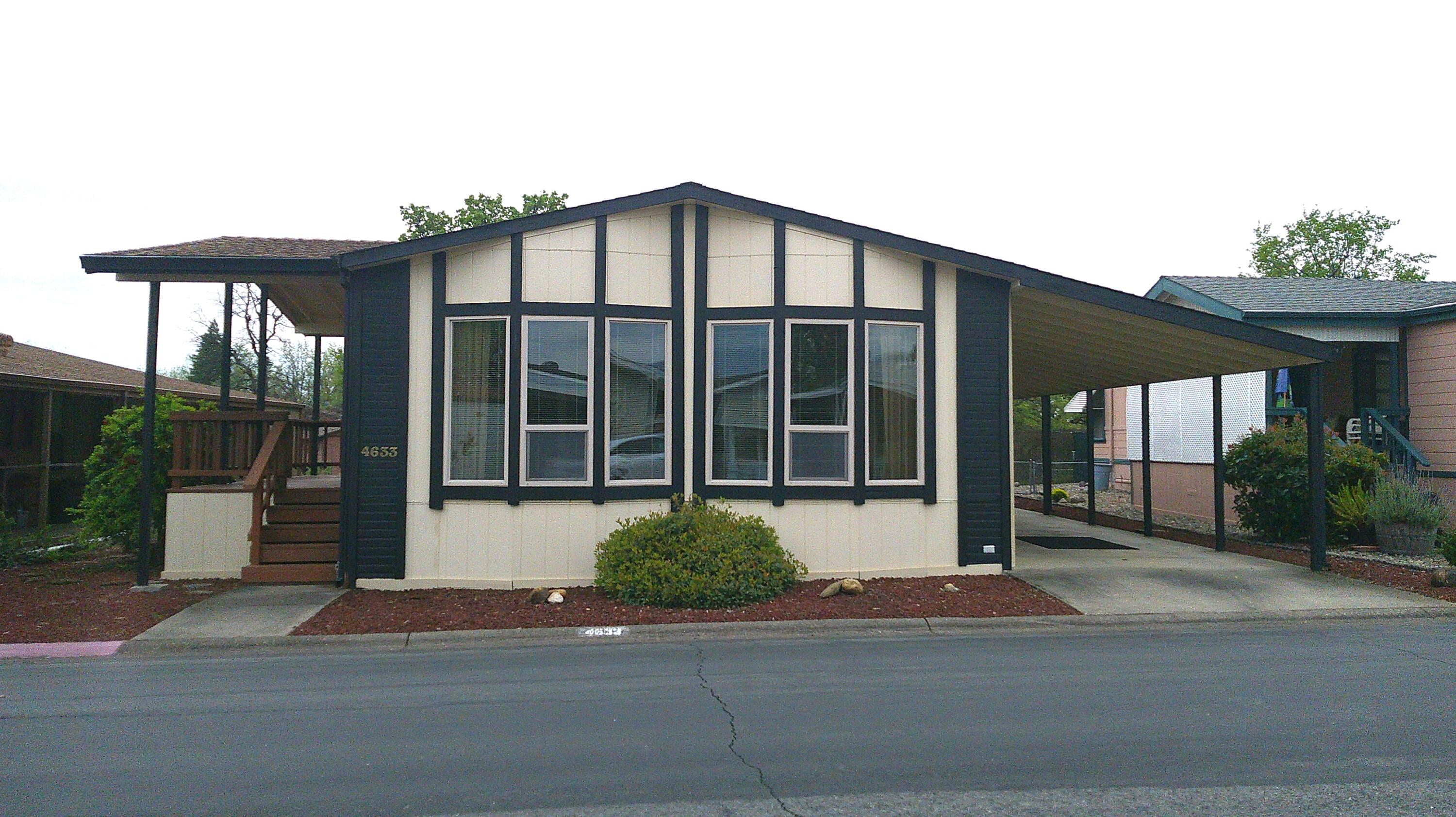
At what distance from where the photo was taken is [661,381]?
11023 millimetres

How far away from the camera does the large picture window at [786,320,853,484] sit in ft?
A: 36.4

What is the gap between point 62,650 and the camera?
8.34 meters

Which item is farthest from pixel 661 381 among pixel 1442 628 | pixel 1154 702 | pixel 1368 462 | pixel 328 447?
pixel 328 447

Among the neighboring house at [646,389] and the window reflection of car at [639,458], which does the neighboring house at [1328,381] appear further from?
the window reflection of car at [639,458]

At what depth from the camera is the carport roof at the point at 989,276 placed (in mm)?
10703

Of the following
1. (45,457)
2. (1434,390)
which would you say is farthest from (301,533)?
(1434,390)

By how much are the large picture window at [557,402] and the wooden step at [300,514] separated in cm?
304

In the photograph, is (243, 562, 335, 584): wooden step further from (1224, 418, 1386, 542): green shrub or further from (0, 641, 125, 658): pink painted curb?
(1224, 418, 1386, 542): green shrub

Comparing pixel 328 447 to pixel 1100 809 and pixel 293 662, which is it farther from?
pixel 1100 809

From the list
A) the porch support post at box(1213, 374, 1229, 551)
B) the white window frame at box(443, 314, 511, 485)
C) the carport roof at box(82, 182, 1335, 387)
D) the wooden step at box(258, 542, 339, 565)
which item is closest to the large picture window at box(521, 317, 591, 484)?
the white window frame at box(443, 314, 511, 485)

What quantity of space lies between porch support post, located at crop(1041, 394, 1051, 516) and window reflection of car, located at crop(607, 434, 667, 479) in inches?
423

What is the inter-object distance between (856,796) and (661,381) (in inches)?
268

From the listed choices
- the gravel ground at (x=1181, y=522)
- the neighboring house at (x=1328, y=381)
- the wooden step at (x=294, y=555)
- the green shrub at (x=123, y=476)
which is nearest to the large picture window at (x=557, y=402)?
the wooden step at (x=294, y=555)

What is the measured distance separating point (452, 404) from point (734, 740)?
6.33 metres
